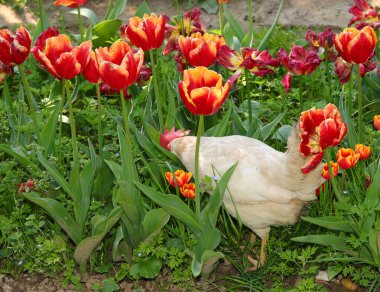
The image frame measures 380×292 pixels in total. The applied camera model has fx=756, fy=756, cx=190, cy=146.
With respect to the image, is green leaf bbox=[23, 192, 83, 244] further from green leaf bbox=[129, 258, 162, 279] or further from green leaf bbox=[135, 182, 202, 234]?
green leaf bbox=[135, 182, 202, 234]

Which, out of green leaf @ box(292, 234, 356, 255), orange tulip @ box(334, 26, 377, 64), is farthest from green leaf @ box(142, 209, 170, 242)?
orange tulip @ box(334, 26, 377, 64)

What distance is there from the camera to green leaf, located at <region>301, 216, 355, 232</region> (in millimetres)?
2768

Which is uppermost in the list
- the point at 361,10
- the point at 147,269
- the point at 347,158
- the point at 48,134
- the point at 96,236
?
the point at 361,10

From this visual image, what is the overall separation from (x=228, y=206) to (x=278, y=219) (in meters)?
0.20

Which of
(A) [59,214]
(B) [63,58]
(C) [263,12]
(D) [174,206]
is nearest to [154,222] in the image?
(D) [174,206]

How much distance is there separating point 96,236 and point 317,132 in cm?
97

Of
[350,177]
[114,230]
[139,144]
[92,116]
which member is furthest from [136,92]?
[350,177]

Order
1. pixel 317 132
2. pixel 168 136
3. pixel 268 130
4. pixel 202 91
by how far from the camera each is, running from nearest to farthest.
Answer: pixel 202 91 < pixel 317 132 < pixel 168 136 < pixel 268 130

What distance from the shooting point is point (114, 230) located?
320 cm

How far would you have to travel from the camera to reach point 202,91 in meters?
2.42

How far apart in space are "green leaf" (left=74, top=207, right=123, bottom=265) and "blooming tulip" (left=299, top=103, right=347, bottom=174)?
0.79m

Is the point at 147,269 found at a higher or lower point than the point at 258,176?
lower

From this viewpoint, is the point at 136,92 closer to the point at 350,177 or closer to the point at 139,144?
the point at 139,144

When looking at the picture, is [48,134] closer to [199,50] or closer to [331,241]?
[199,50]
